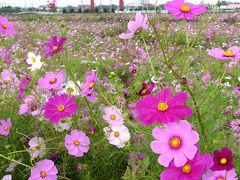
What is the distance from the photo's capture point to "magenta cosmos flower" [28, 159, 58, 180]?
151 centimetres

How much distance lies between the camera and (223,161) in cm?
121

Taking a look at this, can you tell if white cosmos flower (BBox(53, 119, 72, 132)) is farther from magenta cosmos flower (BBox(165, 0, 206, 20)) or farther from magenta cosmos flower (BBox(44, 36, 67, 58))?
magenta cosmos flower (BBox(165, 0, 206, 20))

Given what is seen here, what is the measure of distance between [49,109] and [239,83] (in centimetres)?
307

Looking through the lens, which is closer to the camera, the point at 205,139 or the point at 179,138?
the point at 179,138

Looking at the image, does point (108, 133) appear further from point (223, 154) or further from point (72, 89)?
point (223, 154)

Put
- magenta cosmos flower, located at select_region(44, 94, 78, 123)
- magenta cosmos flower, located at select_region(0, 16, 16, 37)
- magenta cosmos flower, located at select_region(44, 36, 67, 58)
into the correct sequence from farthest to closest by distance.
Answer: magenta cosmos flower, located at select_region(0, 16, 16, 37), magenta cosmos flower, located at select_region(44, 36, 67, 58), magenta cosmos flower, located at select_region(44, 94, 78, 123)

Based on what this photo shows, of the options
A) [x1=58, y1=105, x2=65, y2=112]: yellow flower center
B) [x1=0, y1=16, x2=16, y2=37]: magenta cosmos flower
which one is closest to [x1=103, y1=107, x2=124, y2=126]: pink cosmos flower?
[x1=58, y1=105, x2=65, y2=112]: yellow flower center

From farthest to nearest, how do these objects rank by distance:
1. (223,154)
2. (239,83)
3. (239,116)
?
(239,83) < (239,116) < (223,154)

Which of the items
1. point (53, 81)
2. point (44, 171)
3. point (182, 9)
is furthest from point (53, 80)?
point (182, 9)

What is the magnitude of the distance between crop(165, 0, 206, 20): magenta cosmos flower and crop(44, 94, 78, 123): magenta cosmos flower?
0.49 metres

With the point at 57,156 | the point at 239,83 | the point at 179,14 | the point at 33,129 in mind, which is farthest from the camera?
the point at 239,83

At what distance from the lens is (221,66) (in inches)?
195

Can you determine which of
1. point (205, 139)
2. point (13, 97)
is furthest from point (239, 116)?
point (13, 97)

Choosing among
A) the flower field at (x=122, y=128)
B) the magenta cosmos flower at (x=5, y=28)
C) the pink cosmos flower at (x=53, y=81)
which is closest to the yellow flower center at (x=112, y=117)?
the flower field at (x=122, y=128)
